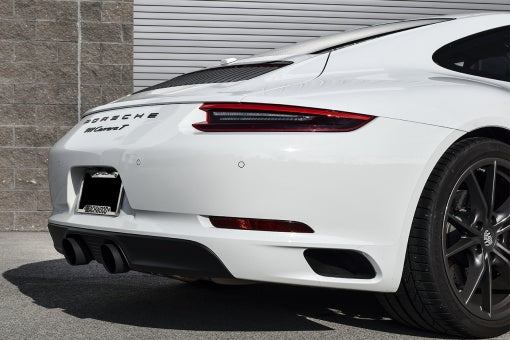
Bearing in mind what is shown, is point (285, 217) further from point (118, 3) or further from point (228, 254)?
point (118, 3)

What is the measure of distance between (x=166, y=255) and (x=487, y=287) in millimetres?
1330

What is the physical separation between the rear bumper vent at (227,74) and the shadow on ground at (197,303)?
A: 1050 mm

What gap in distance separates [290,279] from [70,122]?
223 inches

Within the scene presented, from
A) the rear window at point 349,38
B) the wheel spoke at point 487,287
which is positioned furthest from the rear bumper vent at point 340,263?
the rear window at point 349,38

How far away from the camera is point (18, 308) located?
4355mm

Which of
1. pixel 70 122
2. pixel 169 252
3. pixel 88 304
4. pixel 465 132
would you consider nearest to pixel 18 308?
pixel 88 304

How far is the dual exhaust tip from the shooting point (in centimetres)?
365

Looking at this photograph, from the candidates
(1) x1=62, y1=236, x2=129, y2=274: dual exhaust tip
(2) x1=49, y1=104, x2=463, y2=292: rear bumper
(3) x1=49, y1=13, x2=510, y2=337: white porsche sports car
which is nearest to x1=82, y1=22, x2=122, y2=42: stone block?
(3) x1=49, y1=13, x2=510, y2=337: white porsche sports car

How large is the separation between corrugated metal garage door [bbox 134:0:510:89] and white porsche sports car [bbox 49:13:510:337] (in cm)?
501

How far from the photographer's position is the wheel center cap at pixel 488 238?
12.4 ft

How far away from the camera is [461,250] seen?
12.0 feet

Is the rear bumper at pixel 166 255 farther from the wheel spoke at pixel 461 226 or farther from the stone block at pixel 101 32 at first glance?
the stone block at pixel 101 32

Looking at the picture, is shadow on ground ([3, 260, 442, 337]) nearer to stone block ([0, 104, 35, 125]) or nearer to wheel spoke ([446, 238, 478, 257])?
wheel spoke ([446, 238, 478, 257])

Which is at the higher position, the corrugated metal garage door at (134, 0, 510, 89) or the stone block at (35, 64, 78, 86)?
the corrugated metal garage door at (134, 0, 510, 89)
